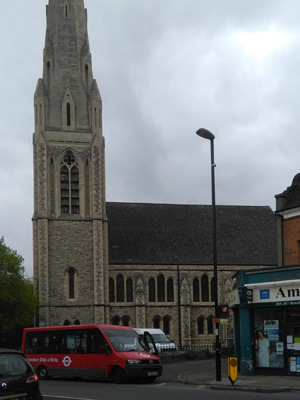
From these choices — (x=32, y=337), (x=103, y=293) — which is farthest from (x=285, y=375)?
(x=103, y=293)

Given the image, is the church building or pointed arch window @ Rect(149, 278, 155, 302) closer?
the church building

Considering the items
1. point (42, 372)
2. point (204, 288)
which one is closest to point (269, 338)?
point (42, 372)

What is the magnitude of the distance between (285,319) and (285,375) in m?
1.90

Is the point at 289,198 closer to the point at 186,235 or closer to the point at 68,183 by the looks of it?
the point at 68,183

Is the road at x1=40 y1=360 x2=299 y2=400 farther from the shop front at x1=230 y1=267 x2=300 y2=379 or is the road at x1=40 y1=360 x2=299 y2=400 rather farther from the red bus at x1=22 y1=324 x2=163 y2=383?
the shop front at x1=230 y1=267 x2=300 y2=379

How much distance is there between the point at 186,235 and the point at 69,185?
12.9 meters

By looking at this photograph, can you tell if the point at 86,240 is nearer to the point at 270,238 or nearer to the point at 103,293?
the point at 103,293

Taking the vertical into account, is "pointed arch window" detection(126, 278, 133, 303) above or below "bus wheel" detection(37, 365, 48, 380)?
above

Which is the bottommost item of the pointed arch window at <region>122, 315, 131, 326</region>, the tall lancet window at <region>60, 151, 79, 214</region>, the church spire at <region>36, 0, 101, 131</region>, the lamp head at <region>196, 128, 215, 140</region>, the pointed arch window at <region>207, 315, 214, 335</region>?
the pointed arch window at <region>207, 315, 214, 335</region>

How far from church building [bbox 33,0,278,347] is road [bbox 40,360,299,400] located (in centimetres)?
3512

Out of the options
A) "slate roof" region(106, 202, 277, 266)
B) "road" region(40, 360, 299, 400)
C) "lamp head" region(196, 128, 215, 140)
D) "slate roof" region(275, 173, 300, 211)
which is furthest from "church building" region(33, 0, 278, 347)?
"lamp head" region(196, 128, 215, 140)

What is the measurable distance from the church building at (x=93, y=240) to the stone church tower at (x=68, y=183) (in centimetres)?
9

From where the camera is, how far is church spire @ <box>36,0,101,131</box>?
66.6 m

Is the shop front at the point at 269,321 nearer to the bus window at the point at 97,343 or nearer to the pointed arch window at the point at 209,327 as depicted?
the bus window at the point at 97,343
